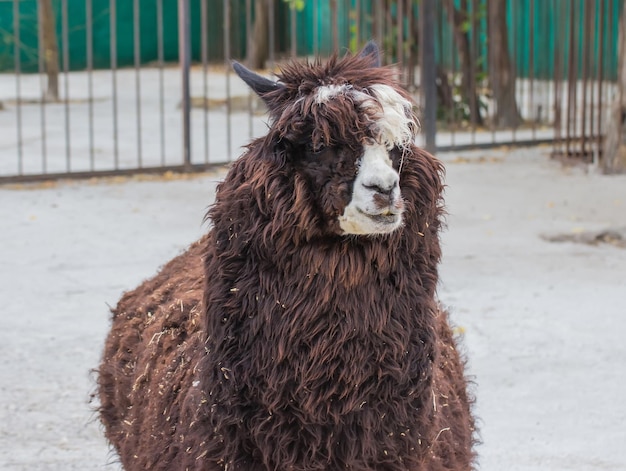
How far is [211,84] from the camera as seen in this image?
65.6ft

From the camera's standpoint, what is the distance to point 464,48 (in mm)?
14367

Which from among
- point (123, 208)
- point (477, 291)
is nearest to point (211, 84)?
point (123, 208)

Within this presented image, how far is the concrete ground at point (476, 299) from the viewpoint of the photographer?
491 centimetres

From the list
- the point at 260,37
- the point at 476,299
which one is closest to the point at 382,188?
the point at 476,299

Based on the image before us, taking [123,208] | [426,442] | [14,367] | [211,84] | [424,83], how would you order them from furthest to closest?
[211,84], [424,83], [123,208], [14,367], [426,442]

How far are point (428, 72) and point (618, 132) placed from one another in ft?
6.64

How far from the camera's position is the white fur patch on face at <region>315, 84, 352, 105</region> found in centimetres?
282

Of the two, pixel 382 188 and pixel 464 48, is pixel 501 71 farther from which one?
pixel 382 188

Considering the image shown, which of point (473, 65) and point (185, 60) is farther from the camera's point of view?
point (473, 65)

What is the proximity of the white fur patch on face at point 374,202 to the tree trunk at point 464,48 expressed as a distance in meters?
11.3

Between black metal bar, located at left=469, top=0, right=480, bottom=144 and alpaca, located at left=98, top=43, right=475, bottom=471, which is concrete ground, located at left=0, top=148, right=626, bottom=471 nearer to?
alpaca, located at left=98, top=43, right=475, bottom=471

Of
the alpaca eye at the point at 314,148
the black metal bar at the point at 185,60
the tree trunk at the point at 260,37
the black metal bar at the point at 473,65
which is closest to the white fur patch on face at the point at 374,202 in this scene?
the alpaca eye at the point at 314,148

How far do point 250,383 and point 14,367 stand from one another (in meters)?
3.17

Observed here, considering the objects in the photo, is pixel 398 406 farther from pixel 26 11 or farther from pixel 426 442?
pixel 26 11
